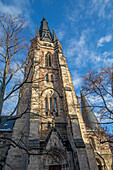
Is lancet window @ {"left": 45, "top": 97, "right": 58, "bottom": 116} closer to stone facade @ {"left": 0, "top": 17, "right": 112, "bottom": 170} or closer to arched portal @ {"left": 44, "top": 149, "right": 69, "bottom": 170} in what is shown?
stone facade @ {"left": 0, "top": 17, "right": 112, "bottom": 170}

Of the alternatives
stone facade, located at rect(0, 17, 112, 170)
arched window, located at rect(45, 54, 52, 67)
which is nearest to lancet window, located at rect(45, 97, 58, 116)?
stone facade, located at rect(0, 17, 112, 170)

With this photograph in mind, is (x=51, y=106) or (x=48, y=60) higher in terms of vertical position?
(x=48, y=60)

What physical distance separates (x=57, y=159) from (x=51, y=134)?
6.00ft

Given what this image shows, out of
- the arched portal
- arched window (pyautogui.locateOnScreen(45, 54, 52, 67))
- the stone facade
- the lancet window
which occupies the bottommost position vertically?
the arched portal

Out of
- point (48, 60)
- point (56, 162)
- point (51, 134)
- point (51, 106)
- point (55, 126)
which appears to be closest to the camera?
point (56, 162)

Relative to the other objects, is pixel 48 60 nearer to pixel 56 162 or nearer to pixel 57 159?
pixel 57 159

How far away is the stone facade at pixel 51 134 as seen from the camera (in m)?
Result: 8.15

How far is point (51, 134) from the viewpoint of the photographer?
383 inches

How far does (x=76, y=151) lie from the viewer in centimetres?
853

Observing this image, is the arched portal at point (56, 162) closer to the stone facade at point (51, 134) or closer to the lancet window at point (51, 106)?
the stone facade at point (51, 134)

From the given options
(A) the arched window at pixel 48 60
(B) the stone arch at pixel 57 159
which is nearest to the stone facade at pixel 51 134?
(B) the stone arch at pixel 57 159

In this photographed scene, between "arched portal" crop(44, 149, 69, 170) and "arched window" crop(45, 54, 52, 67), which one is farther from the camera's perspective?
"arched window" crop(45, 54, 52, 67)

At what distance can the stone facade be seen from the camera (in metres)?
8.15

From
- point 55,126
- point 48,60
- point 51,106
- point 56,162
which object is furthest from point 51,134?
point 48,60
